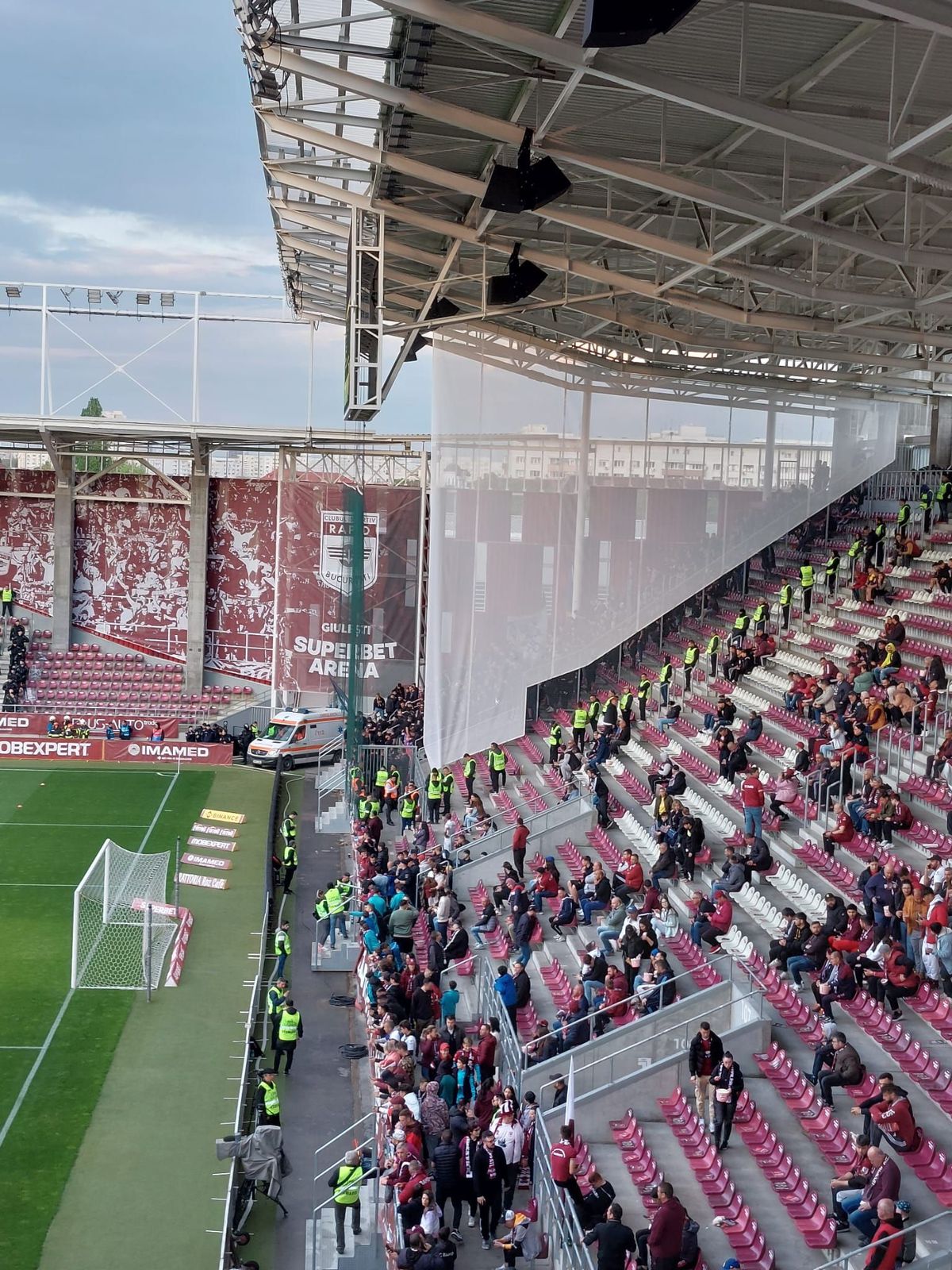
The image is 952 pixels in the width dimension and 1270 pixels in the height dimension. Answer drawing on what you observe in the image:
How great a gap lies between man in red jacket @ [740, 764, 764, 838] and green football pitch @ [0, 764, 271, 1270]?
6647 millimetres

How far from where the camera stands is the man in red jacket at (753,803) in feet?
55.8

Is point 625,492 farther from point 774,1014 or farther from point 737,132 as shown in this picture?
point 774,1014

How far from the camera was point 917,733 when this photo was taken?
1806 cm

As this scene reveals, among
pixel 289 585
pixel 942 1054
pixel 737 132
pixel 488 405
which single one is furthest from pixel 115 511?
pixel 942 1054

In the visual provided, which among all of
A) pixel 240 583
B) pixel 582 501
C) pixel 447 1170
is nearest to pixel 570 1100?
pixel 447 1170

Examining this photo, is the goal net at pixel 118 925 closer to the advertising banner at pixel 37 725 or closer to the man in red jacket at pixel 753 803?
the man in red jacket at pixel 753 803

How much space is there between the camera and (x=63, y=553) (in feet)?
124

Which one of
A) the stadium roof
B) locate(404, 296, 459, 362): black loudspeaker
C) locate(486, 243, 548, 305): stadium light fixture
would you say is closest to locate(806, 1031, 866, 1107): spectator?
the stadium roof

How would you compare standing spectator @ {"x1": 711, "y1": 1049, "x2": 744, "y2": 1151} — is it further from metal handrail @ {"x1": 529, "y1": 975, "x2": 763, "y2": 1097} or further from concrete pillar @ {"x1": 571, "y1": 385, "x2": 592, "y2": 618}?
concrete pillar @ {"x1": 571, "y1": 385, "x2": 592, "y2": 618}

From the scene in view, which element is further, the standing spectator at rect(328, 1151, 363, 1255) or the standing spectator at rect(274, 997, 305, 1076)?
the standing spectator at rect(274, 997, 305, 1076)

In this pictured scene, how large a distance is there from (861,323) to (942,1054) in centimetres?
1148

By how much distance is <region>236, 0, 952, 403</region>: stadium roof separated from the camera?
10.9 m

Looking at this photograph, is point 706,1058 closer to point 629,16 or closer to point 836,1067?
point 836,1067

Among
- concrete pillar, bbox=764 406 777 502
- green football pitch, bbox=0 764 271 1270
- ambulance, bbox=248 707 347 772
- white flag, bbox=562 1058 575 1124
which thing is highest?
concrete pillar, bbox=764 406 777 502
